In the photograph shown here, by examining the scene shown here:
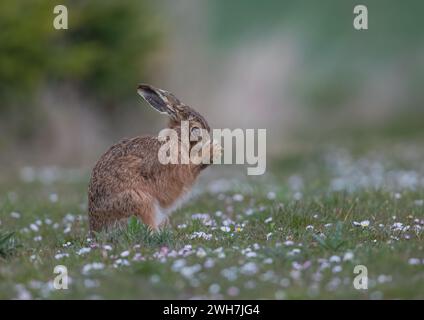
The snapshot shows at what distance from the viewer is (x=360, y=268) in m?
6.30

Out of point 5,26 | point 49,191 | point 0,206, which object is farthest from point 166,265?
point 5,26

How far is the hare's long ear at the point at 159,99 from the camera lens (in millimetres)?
8859

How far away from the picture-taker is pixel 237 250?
7102 mm

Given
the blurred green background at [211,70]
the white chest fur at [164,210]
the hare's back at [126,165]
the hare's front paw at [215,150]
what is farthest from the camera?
the blurred green background at [211,70]

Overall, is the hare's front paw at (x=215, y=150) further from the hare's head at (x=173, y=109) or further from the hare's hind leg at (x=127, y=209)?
the hare's hind leg at (x=127, y=209)

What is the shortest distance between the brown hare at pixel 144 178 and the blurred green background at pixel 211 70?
12334 mm

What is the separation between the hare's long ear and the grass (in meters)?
1.32

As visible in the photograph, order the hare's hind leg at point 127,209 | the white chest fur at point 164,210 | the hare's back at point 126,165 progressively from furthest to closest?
the white chest fur at point 164,210 → the hare's back at point 126,165 → the hare's hind leg at point 127,209

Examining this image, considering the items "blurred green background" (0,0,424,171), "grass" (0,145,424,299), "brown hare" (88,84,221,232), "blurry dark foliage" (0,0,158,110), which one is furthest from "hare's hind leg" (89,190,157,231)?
"blurry dark foliage" (0,0,158,110)

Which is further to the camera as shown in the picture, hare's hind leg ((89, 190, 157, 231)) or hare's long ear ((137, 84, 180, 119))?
hare's long ear ((137, 84, 180, 119))

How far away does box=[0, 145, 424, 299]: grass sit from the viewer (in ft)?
20.0

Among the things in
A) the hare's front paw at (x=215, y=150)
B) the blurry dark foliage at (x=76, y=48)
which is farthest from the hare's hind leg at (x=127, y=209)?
the blurry dark foliage at (x=76, y=48)

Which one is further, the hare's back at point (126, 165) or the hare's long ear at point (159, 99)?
the hare's long ear at point (159, 99)

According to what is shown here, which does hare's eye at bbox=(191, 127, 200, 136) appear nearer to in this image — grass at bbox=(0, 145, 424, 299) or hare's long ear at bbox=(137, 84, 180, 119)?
hare's long ear at bbox=(137, 84, 180, 119)
